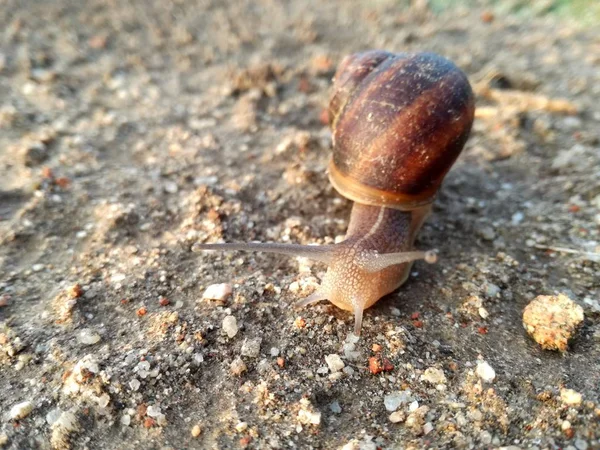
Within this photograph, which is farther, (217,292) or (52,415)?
(217,292)

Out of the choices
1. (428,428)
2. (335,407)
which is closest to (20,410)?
(335,407)

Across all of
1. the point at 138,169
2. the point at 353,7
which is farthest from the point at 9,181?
the point at 353,7

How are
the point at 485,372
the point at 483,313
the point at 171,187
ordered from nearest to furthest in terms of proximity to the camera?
the point at 485,372, the point at 483,313, the point at 171,187

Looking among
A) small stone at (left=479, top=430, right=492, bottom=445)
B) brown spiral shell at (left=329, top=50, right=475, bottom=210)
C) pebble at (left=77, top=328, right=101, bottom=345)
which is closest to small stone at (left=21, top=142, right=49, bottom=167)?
pebble at (left=77, top=328, right=101, bottom=345)

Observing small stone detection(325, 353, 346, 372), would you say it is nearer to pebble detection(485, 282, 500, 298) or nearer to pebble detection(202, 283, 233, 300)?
pebble detection(202, 283, 233, 300)

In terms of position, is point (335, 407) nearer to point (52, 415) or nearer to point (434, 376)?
point (434, 376)
